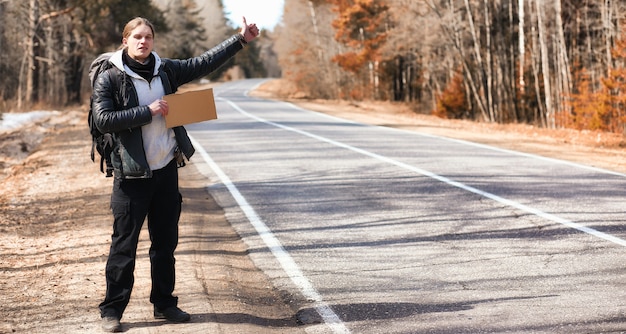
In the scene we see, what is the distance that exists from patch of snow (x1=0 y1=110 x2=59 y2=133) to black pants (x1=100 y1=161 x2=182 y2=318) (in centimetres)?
2160

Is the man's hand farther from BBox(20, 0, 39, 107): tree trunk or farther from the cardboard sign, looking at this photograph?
BBox(20, 0, 39, 107): tree trunk

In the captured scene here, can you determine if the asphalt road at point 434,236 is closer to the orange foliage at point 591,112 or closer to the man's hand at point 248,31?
the man's hand at point 248,31

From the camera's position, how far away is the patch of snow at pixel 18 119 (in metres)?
27.1

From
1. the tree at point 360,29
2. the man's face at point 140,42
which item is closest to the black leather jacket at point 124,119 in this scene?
the man's face at point 140,42

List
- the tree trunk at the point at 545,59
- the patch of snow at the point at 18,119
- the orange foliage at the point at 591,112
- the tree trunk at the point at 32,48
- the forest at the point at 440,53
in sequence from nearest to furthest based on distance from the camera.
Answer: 1. the patch of snow at the point at 18,119
2. the orange foliage at the point at 591,112
3. the tree trunk at the point at 545,59
4. the forest at the point at 440,53
5. the tree trunk at the point at 32,48

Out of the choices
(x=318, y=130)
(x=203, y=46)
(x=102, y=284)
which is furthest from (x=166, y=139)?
(x=203, y=46)

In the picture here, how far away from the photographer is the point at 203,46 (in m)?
104

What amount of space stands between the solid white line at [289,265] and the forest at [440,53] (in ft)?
68.1

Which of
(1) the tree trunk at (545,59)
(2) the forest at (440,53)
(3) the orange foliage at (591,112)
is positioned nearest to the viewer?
(3) the orange foliage at (591,112)

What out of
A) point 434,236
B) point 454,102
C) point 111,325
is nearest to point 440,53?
point 454,102

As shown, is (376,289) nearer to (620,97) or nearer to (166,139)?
(166,139)

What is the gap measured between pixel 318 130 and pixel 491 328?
57.1 feet

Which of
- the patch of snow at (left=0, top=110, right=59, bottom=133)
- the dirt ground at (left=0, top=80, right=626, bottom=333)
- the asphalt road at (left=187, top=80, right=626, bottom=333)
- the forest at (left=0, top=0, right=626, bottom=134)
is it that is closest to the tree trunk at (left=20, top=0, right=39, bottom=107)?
the forest at (left=0, top=0, right=626, bottom=134)

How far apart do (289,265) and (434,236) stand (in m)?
1.75
